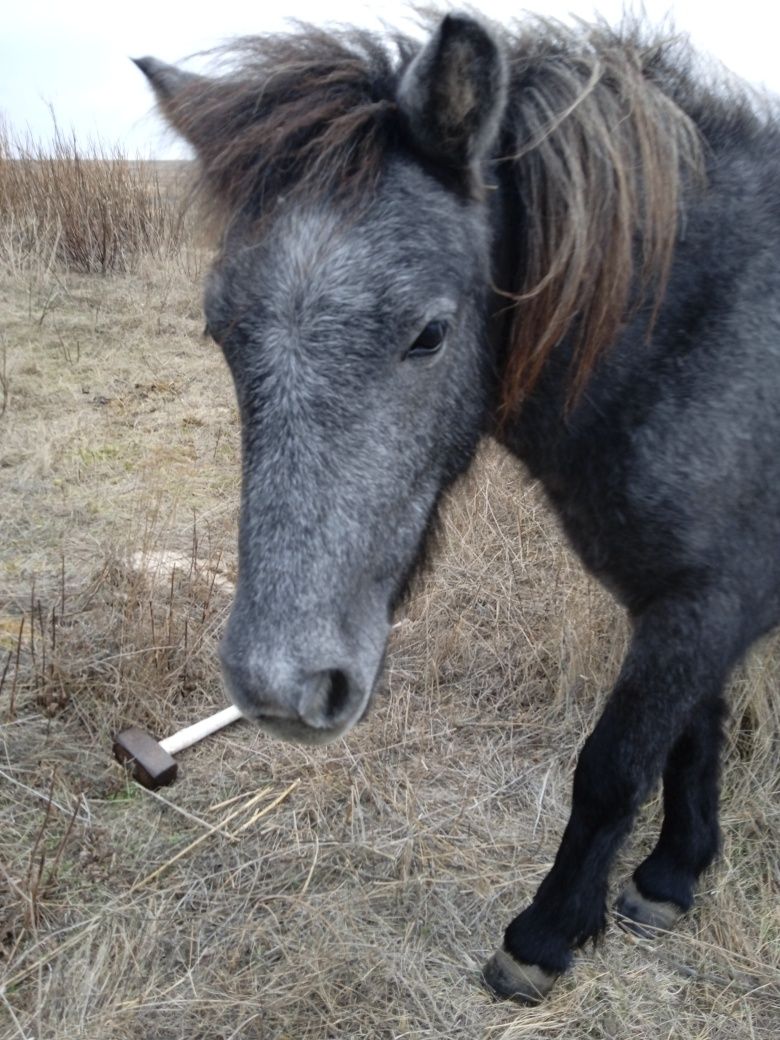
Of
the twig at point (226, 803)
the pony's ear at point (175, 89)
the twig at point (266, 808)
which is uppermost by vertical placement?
the pony's ear at point (175, 89)

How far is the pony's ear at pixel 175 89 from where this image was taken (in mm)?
1876

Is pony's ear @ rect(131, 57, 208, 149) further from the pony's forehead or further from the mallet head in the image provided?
the mallet head

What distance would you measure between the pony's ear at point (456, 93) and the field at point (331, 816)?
27.5 inches

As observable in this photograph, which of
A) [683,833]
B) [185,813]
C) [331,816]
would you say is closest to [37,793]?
[185,813]

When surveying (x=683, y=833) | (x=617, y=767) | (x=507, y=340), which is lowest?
(x=683, y=833)

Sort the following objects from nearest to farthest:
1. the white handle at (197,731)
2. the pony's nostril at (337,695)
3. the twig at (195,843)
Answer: the pony's nostril at (337,695)
the twig at (195,843)
the white handle at (197,731)

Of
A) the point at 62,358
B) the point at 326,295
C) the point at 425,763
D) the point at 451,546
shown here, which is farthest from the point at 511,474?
the point at 62,358

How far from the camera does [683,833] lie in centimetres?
260

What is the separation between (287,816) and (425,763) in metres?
0.56

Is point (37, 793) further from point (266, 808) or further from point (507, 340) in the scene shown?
point (507, 340)

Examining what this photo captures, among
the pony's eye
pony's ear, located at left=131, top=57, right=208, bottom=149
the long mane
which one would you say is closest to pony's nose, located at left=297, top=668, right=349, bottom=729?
the pony's eye

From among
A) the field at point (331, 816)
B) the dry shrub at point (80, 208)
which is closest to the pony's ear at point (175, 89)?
the field at point (331, 816)

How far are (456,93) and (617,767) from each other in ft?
5.25

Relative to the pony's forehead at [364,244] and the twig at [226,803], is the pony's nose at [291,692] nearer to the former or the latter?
the pony's forehead at [364,244]
